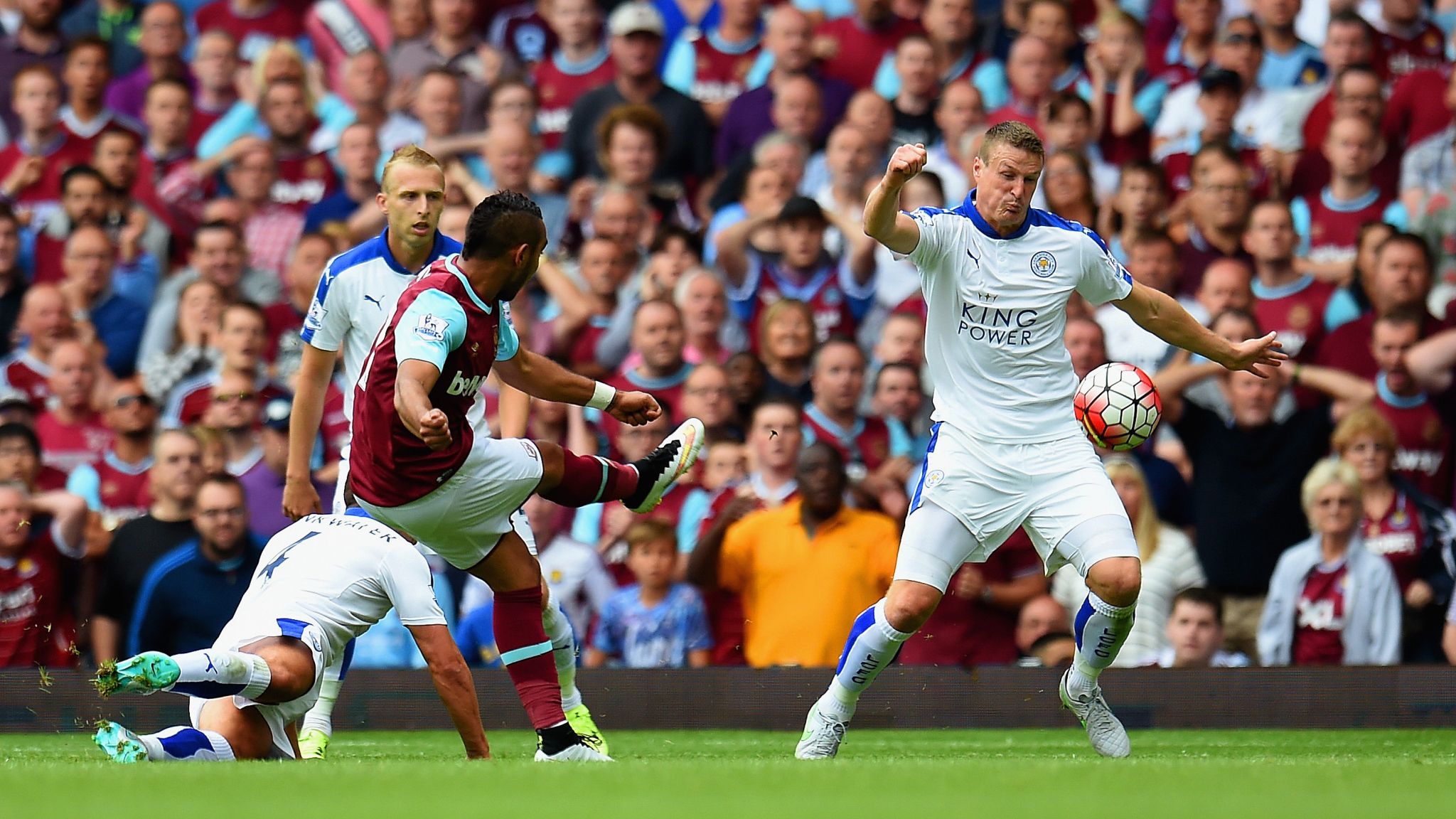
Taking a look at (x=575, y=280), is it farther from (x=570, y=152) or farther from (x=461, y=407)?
(x=461, y=407)

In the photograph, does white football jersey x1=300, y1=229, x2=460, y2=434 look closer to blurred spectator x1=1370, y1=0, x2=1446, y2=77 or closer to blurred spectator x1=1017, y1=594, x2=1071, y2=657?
blurred spectator x1=1017, y1=594, x2=1071, y2=657

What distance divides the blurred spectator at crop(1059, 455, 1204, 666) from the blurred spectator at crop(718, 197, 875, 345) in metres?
2.44

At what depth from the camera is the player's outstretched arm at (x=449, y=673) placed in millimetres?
7348

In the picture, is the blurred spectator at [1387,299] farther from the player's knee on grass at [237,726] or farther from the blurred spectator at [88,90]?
the blurred spectator at [88,90]

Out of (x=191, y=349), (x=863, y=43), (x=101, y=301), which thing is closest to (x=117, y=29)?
(x=101, y=301)

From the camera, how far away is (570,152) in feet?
47.1

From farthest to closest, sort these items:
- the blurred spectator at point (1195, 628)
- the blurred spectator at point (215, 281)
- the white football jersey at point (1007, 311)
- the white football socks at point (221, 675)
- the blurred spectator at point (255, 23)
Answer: the blurred spectator at point (255, 23), the blurred spectator at point (215, 281), the blurred spectator at point (1195, 628), the white football jersey at point (1007, 311), the white football socks at point (221, 675)

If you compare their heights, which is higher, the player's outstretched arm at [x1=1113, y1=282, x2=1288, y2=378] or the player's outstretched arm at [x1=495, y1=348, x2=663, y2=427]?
the player's outstretched arm at [x1=1113, y1=282, x2=1288, y2=378]

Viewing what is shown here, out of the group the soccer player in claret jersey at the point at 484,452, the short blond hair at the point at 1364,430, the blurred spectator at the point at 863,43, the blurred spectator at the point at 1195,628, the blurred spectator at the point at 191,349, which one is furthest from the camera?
the blurred spectator at the point at 863,43

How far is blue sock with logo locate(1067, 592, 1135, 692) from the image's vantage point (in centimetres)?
819

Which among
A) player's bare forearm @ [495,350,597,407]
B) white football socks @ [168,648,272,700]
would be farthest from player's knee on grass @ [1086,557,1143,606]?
white football socks @ [168,648,272,700]

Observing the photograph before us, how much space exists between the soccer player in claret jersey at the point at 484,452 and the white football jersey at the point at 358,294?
2.25ft

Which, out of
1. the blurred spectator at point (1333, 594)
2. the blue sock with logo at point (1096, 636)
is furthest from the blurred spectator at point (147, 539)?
the blurred spectator at point (1333, 594)

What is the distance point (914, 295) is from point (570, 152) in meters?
2.98
